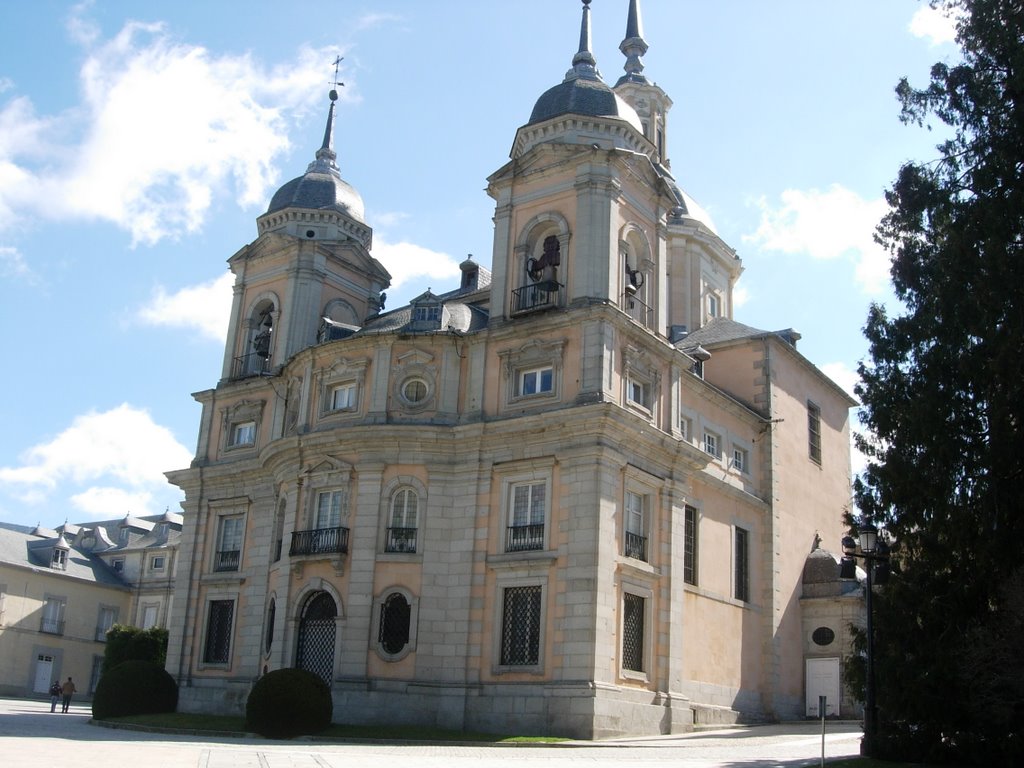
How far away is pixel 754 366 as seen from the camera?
37.3 m

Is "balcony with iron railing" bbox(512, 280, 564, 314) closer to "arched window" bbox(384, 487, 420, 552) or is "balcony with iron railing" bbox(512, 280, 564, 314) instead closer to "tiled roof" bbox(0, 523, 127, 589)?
"arched window" bbox(384, 487, 420, 552)

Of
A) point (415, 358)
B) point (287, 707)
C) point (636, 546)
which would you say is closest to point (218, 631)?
point (287, 707)

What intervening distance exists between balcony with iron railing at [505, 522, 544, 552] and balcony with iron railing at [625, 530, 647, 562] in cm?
231

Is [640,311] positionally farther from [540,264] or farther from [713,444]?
[713,444]

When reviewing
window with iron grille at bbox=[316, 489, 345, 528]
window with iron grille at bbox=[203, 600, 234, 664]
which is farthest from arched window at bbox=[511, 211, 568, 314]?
window with iron grille at bbox=[203, 600, 234, 664]

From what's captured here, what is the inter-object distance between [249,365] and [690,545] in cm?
1643

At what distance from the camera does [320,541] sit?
30.1 metres

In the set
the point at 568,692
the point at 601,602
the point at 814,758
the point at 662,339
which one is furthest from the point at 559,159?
the point at 814,758

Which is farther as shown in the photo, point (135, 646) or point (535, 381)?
point (135, 646)

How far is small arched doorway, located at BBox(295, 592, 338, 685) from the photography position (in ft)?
96.9

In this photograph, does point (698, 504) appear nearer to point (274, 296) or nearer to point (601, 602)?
point (601, 602)

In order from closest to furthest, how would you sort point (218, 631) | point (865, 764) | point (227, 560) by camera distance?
point (865, 764) → point (218, 631) → point (227, 560)

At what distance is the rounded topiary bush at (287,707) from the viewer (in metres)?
24.7

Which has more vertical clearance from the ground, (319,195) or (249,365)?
(319,195)
